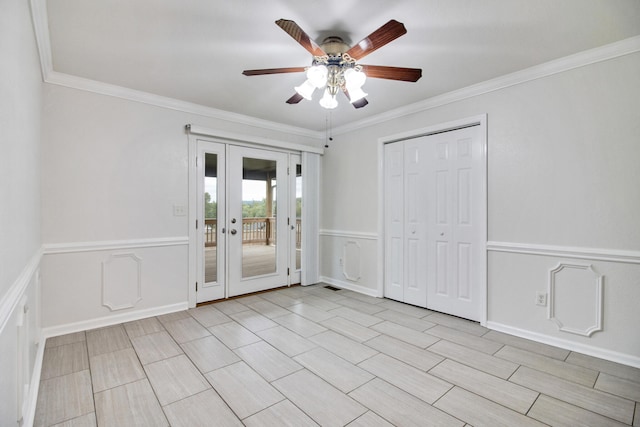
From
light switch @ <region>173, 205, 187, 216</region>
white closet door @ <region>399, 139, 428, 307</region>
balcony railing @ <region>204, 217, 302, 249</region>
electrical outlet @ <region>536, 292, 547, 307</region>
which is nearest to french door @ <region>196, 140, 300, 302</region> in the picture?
balcony railing @ <region>204, 217, 302, 249</region>

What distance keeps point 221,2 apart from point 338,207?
3.25 meters

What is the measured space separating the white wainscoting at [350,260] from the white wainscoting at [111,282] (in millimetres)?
2163

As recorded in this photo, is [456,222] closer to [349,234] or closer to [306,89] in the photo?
[349,234]

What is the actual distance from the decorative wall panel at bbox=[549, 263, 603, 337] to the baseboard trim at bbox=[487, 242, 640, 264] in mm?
94

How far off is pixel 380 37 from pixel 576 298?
106 inches

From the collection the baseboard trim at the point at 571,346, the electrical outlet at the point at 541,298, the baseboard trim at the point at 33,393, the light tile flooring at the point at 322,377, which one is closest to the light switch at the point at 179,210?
the light tile flooring at the point at 322,377

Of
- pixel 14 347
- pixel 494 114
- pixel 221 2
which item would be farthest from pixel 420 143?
pixel 14 347

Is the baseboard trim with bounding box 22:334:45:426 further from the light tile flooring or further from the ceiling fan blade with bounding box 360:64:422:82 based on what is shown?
the ceiling fan blade with bounding box 360:64:422:82

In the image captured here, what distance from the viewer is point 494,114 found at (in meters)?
3.06

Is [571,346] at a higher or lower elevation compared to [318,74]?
lower

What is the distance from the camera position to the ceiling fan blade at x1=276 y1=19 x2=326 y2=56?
5.42 feet

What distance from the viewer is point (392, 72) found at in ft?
7.06

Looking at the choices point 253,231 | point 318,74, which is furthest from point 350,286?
point 318,74

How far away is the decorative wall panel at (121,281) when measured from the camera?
3.12m
